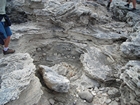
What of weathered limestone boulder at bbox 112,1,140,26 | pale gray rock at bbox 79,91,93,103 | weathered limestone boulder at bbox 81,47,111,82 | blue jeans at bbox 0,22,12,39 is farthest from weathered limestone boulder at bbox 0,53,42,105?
weathered limestone boulder at bbox 112,1,140,26

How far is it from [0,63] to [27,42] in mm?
1908

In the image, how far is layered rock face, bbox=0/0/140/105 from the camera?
10.9 ft

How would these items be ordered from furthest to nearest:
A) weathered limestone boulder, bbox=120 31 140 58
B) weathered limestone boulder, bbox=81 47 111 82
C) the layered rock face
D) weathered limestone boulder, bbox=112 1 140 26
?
1. weathered limestone boulder, bbox=112 1 140 26
2. weathered limestone boulder, bbox=81 47 111 82
3. weathered limestone boulder, bbox=120 31 140 58
4. the layered rock face

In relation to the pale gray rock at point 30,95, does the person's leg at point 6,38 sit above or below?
above

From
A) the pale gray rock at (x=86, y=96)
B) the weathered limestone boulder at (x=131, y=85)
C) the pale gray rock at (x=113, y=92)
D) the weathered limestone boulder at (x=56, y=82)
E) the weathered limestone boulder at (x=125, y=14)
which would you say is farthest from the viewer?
the weathered limestone boulder at (x=125, y=14)

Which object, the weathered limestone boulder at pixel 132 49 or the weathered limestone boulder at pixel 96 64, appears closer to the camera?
the weathered limestone boulder at pixel 132 49

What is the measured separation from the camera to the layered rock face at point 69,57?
10.9ft

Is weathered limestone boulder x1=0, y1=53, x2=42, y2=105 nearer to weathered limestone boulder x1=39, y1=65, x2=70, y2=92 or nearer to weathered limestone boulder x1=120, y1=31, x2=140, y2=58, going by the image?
weathered limestone boulder x1=39, y1=65, x2=70, y2=92

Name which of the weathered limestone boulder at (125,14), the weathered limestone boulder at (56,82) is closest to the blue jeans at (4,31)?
the weathered limestone boulder at (56,82)

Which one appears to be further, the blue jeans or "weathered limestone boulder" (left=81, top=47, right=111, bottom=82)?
"weathered limestone boulder" (left=81, top=47, right=111, bottom=82)

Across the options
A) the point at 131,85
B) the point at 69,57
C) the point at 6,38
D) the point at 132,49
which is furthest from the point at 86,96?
the point at 6,38

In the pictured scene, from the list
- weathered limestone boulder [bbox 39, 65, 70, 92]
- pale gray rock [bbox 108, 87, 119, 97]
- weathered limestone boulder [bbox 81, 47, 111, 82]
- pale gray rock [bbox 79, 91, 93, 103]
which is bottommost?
pale gray rock [bbox 108, 87, 119, 97]

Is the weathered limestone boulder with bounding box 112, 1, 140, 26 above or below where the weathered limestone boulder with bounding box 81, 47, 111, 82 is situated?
above

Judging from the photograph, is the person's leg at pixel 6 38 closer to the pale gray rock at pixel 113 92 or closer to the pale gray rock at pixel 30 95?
the pale gray rock at pixel 30 95
